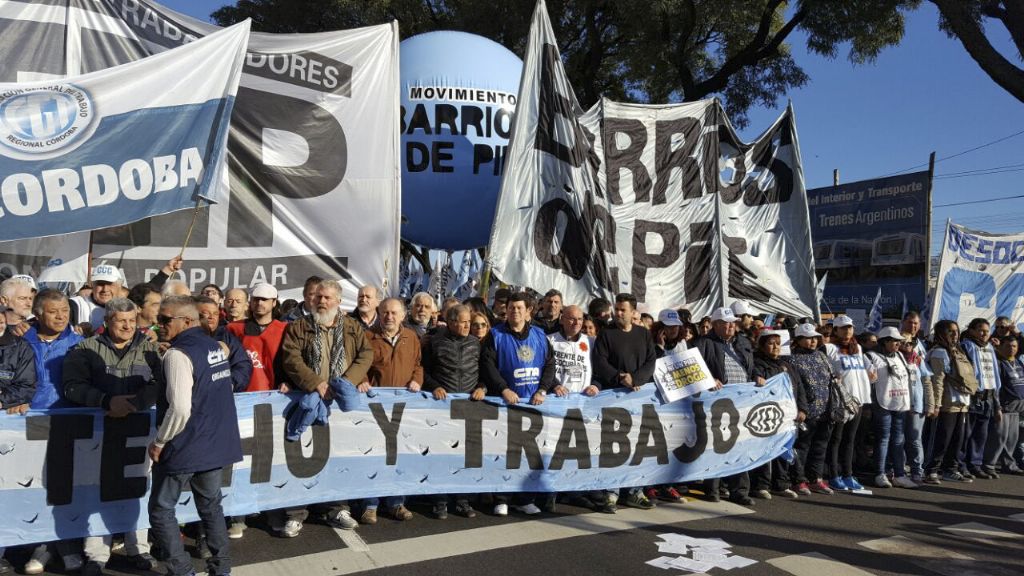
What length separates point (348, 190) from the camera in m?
6.91

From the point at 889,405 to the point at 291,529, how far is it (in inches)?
236

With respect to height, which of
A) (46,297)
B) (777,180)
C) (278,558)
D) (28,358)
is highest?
(777,180)

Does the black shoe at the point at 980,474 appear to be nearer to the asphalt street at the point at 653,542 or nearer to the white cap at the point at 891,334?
the asphalt street at the point at 653,542

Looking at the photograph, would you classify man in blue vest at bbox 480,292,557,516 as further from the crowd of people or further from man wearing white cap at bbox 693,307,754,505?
man wearing white cap at bbox 693,307,754,505

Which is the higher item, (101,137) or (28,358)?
(101,137)

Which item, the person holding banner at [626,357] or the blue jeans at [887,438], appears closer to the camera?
the person holding banner at [626,357]

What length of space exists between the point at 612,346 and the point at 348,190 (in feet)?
9.91

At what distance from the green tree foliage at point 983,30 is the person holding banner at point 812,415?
10.1 m

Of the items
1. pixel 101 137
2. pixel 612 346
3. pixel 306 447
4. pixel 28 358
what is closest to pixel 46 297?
pixel 28 358

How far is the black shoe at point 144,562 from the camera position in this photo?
172 inches

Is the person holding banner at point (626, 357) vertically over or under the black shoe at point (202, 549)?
over

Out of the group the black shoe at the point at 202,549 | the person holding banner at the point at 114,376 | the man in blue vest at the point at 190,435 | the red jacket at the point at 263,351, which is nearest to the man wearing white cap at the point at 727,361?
the red jacket at the point at 263,351

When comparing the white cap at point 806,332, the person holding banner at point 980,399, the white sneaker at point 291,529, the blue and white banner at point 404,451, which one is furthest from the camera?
the person holding banner at point 980,399

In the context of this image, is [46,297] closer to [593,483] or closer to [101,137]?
[101,137]
